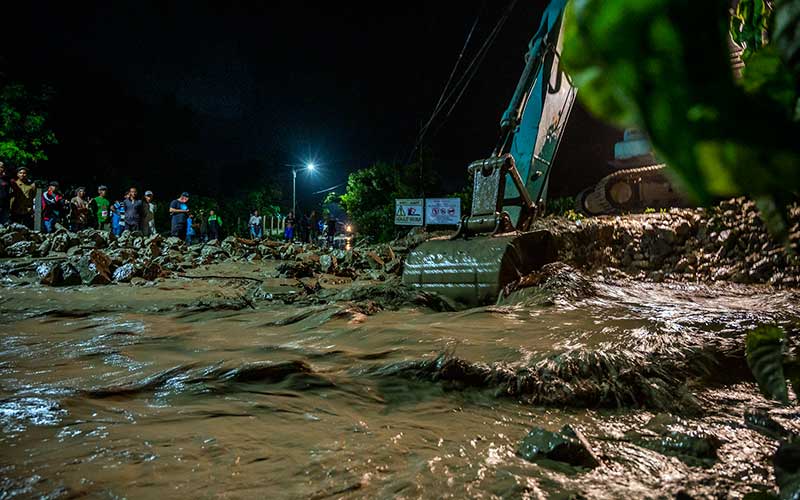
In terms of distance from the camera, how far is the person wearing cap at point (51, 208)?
1286 centimetres

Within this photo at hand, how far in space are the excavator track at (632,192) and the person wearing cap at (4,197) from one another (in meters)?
14.5

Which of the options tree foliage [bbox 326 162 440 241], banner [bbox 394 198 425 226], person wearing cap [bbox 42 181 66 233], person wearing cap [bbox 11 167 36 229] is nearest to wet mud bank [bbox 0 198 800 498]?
person wearing cap [bbox 11 167 36 229]

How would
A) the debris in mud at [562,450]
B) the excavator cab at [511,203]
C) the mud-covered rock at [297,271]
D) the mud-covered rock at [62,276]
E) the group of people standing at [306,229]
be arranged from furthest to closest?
1. the group of people standing at [306,229]
2. the mud-covered rock at [297,271]
3. the mud-covered rock at [62,276]
4. the excavator cab at [511,203]
5. the debris in mud at [562,450]

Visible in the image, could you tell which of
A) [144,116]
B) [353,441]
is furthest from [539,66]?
[144,116]

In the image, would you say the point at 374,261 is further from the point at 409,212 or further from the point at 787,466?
the point at 409,212

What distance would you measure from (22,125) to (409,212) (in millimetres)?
19772

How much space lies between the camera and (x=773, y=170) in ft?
1.47

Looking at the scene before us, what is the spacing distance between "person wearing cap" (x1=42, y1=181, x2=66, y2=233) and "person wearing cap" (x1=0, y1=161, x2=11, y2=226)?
5.10 ft

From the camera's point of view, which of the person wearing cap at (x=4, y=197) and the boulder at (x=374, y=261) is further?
the person wearing cap at (x=4, y=197)

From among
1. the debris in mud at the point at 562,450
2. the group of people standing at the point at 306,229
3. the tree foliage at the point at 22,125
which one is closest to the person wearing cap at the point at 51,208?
the group of people standing at the point at 306,229

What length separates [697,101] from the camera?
44 cm

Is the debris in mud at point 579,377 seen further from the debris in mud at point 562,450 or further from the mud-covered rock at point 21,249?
the mud-covered rock at point 21,249

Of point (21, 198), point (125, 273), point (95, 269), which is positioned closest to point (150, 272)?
point (125, 273)

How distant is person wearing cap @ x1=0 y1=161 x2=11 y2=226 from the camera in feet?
34.0
